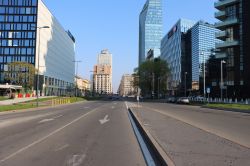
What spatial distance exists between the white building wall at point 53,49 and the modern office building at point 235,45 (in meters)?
49.1

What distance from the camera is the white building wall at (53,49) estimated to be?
124 m

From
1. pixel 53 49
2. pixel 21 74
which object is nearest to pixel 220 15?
pixel 21 74

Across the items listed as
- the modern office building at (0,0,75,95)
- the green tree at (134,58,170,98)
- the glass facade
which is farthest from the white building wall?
the green tree at (134,58,170,98)

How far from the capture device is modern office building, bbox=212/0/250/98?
271ft

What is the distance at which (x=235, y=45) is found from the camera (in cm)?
8669

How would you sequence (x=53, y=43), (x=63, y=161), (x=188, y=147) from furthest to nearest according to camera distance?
(x=53, y=43) → (x=188, y=147) → (x=63, y=161)

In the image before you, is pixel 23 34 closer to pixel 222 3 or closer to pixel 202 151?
pixel 222 3

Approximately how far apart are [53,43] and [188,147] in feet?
442

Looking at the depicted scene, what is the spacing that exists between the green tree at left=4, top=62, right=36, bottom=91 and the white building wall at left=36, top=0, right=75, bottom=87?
3.92 m

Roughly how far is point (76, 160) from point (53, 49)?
135699mm

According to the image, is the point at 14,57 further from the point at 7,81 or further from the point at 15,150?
the point at 15,150

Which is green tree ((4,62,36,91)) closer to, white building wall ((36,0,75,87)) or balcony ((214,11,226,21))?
white building wall ((36,0,75,87))

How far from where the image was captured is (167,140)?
13.0 metres

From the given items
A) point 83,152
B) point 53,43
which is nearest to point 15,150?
point 83,152
